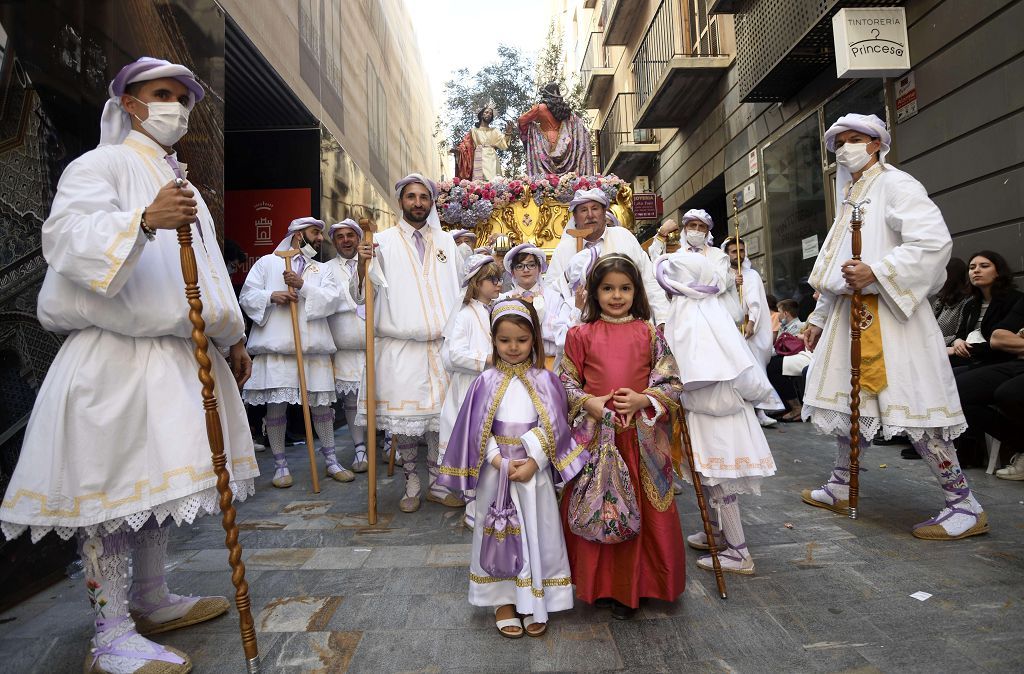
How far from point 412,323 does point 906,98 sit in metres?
6.18

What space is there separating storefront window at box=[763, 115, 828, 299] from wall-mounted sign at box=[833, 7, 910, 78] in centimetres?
223

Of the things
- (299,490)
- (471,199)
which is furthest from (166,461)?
(471,199)

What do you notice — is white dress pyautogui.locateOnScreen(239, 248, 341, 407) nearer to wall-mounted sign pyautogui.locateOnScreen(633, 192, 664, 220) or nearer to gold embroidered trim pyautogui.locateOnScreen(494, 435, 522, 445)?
gold embroidered trim pyautogui.locateOnScreen(494, 435, 522, 445)

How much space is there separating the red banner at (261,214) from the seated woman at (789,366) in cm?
674

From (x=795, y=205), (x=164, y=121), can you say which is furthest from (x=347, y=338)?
(x=795, y=205)

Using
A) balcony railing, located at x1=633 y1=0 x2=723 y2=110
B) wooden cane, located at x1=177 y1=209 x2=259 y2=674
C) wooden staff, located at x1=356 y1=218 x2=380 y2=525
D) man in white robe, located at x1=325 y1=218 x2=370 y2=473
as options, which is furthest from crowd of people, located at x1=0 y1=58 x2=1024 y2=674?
balcony railing, located at x1=633 y1=0 x2=723 y2=110

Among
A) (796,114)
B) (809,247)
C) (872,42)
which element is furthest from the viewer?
(796,114)

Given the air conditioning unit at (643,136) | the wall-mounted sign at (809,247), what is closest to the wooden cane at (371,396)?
the wall-mounted sign at (809,247)

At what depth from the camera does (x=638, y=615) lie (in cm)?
283

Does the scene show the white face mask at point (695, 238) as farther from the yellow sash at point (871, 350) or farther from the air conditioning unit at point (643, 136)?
the air conditioning unit at point (643, 136)

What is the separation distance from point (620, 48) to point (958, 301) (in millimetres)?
19082

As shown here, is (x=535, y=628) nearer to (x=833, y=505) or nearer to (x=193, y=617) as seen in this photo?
(x=193, y=617)

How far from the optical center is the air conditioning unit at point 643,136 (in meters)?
18.9

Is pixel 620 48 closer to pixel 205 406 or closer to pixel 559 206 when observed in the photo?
pixel 559 206
